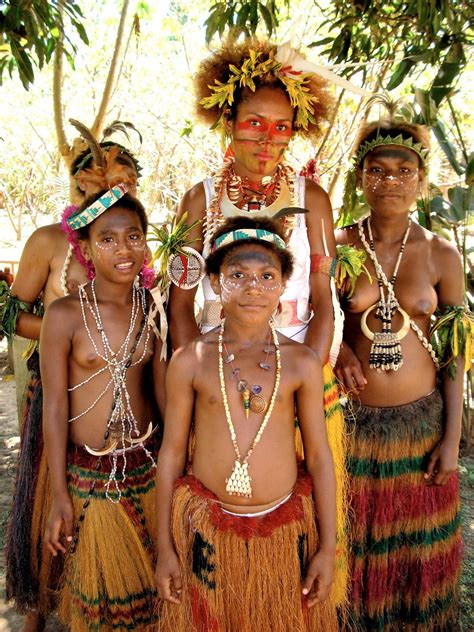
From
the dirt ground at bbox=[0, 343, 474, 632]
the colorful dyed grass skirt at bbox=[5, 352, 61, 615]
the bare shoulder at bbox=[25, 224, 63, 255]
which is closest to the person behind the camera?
the colorful dyed grass skirt at bbox=[5, 352, 61, 615]

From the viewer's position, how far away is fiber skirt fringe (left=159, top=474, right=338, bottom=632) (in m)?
2.03

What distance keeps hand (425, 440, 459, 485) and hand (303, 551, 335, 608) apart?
823 millimetres

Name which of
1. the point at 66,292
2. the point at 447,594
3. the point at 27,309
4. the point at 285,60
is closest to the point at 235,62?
the point at 285,60

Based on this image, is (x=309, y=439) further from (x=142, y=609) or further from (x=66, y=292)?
(x=66, y=292)

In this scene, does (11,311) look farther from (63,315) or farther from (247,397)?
(247,397)

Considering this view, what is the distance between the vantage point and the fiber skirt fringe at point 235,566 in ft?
6.64

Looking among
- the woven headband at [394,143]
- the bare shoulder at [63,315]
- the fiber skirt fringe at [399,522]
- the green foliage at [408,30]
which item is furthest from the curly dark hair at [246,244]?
the green foliage at [408,30]

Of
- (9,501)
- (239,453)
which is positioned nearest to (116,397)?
(239,453)

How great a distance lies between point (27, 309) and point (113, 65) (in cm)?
317

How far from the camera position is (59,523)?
2.30 meters

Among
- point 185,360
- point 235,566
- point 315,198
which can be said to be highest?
point 315,198

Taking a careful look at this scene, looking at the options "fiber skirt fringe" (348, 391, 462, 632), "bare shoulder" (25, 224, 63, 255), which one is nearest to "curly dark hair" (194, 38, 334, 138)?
"bare shoulder" (25, 224, 63, 255)

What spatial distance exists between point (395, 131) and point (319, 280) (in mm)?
842

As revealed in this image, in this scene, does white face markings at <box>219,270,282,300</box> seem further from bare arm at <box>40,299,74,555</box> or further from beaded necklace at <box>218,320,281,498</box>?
bare arm at <box>40,299,74,555</box>
